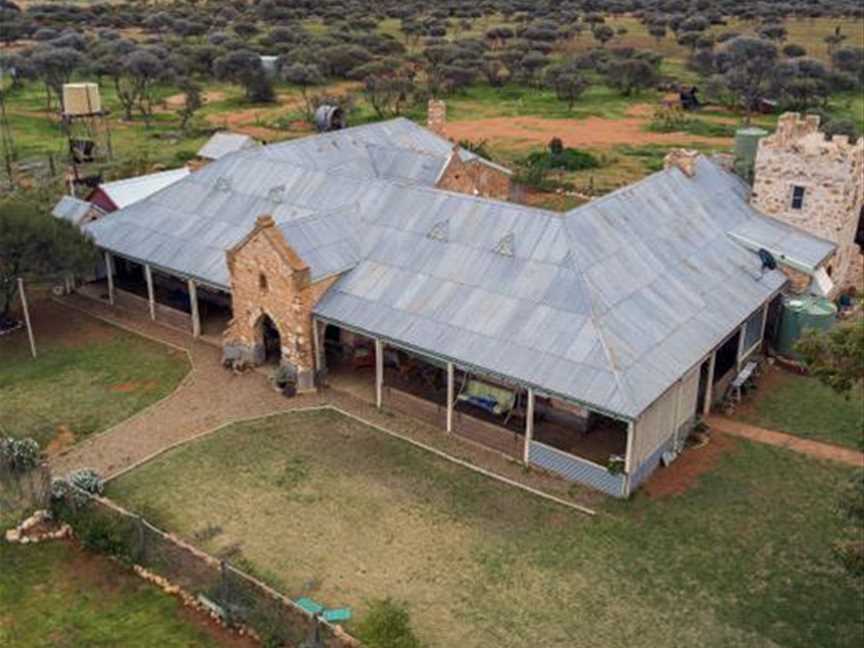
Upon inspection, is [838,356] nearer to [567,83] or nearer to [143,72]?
[567,83]

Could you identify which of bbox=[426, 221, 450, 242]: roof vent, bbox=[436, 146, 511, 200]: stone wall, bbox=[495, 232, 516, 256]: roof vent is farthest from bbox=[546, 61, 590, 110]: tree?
bbox=[495, 232, 516, 256]: roof vent

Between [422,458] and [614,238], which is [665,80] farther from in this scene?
[422,458]

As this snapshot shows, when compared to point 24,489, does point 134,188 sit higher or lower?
higher

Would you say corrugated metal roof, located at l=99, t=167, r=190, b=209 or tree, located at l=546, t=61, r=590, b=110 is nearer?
corrugated metal roof, located at l=99, t=167, r=190, b=209

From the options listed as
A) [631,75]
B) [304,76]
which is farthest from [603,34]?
[304,76]

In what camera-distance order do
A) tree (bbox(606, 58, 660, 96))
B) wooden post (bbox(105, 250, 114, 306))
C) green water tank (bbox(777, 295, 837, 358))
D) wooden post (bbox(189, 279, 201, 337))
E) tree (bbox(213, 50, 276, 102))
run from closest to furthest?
green water tank (bbox(777, 295, 837, 358)) < wooden post (bbox(189, 279, 201, 337)) < wooden post (bbox(105, 250, 114, 306)) < tree (bbox(213, 50, 276, 102)) < tree (bbox(606, 58, 660, 96))

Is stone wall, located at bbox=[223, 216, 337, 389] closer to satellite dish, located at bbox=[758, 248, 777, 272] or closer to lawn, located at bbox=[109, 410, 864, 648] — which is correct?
lawn, located at bbox=[109, 410, 864, 648]
